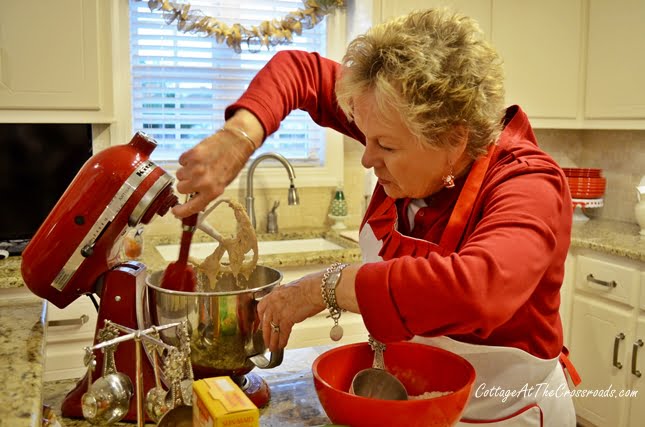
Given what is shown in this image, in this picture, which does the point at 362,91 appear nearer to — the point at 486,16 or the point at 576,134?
the point at 486,16

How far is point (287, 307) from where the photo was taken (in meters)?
0.92

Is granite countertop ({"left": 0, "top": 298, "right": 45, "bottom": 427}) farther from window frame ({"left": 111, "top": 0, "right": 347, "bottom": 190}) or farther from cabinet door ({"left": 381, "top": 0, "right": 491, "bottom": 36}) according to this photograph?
cabinet door ({"left": 381, "top": 0, "right": 491, "bottom": 36})

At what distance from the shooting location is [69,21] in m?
2.32

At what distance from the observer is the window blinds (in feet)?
9.23

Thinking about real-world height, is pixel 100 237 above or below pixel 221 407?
above

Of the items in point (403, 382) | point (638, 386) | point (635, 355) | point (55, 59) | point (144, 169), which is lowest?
point (638, 386)

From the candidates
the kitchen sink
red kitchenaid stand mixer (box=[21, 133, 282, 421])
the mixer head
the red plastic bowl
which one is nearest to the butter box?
the red plastic bowl

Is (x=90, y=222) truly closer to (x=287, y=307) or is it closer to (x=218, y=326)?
(x=218, y=326)

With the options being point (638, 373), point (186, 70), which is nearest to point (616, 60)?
point (638, 373)

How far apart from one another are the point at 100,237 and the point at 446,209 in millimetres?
611

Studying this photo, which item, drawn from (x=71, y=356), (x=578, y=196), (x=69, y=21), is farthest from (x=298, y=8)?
(x=71, y=356)

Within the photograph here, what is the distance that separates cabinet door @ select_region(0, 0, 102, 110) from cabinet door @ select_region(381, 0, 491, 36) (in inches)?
47.8

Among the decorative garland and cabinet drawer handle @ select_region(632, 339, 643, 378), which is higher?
the decorative garland

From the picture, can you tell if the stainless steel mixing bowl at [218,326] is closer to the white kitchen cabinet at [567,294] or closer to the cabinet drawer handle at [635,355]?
the cabinet drawer handle at [635,355]
